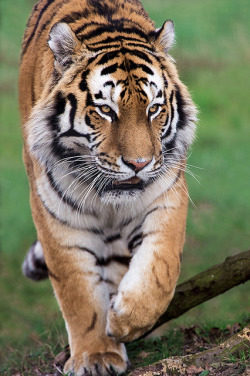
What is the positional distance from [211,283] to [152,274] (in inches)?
14.6

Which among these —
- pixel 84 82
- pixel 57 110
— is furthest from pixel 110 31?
pixel 57 110

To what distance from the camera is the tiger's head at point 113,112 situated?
3.13m

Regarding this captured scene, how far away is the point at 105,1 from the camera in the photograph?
142 inches

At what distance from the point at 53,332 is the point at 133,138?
1.72m

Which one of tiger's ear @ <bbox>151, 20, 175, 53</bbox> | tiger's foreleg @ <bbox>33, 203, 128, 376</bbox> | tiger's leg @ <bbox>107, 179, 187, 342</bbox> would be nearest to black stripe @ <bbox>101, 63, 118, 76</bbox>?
tiger's ear @ <bbox>151, 20, 175, 53</bbox>

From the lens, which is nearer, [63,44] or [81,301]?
[63,44]

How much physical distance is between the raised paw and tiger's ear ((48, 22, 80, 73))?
4.55ft

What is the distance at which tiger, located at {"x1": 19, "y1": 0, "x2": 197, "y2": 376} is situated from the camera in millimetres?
3182

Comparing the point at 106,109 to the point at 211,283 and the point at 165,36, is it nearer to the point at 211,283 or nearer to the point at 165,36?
the point at 165,36

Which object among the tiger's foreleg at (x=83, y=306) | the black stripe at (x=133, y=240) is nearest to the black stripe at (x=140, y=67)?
the black stripe at (x=133, y=240)

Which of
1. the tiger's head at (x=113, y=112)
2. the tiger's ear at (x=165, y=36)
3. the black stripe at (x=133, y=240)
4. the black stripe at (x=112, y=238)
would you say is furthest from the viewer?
the black stripe at (x=112, y=238)

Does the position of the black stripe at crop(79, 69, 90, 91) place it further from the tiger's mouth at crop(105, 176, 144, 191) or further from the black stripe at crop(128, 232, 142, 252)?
the black stripe at crop(128, 232, 142, 252)

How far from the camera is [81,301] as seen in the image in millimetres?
3527

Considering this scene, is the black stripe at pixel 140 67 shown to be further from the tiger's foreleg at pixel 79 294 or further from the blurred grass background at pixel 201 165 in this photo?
the tiger's foreleg at pixel 79 294
